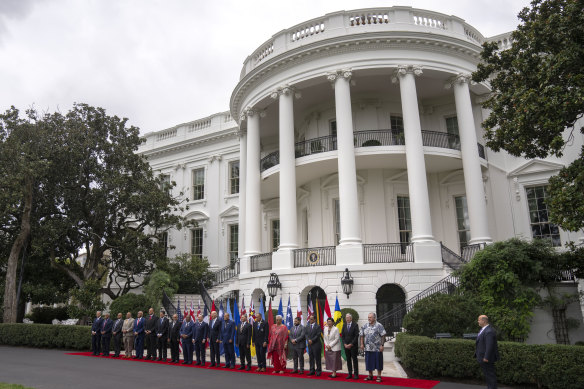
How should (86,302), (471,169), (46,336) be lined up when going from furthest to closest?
(86,302) < (471,169) < (46,336)

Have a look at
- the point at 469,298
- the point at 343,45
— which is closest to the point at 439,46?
the point at 343,45

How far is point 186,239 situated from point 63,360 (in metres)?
15.6

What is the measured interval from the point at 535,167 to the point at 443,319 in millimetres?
11538

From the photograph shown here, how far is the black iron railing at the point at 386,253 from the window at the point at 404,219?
9.19 feet

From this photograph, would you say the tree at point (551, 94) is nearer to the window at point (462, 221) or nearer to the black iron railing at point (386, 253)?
the black iron railing at point (386, 253)

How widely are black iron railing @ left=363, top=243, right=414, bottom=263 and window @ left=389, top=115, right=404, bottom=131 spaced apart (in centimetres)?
650

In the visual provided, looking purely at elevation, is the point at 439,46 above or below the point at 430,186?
above

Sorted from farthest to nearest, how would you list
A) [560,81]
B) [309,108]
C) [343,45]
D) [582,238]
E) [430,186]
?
[309,108]
[430,186]
[343,45]
[582,238]
[560,81]

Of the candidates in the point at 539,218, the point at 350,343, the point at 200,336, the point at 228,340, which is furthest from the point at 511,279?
the point at 539,218

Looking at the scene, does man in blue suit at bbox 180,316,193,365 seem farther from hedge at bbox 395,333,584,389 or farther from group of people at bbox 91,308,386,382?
hedge at bbox 395,333,584,389

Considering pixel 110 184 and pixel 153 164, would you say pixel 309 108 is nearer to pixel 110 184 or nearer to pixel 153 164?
pixel 110 184

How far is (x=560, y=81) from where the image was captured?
1045 cm

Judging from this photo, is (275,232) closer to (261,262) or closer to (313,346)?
(261,262)

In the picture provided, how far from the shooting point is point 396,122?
71.1 ft
